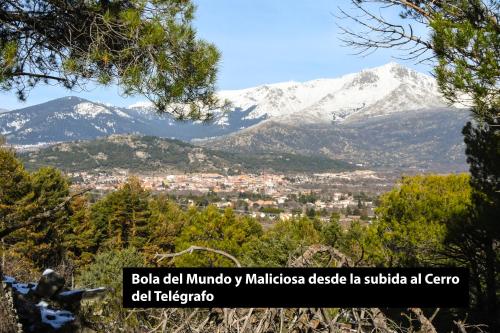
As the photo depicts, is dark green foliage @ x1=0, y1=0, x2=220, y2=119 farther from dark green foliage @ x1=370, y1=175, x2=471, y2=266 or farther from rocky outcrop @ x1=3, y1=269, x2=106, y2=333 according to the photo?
dark green foliage @ x1=370, y1=175, x2=471, y2=266

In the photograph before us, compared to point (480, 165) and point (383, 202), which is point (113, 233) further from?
point (480, 165)

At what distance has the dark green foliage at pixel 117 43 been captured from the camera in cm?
413

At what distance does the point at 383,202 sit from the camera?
58.3 ft

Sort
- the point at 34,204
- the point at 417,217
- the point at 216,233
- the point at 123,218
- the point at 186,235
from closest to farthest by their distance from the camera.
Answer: the point at 417,217
the point at 34,204
the point at 216,233
the point at 186,235
the point at 123,218

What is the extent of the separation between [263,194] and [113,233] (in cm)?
11828

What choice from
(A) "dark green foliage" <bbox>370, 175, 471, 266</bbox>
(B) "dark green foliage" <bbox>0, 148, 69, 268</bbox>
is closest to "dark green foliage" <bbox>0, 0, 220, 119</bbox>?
(A) "dark green foliage" <bbox>370, 175, 471, 266</bbox>

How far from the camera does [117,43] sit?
4.34 meters

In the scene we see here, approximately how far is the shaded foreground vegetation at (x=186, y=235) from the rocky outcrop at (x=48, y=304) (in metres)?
0.27

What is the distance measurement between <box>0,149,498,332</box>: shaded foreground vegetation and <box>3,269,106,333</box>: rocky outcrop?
0.88ft

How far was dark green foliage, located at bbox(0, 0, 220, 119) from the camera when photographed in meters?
4.13

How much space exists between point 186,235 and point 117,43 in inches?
879

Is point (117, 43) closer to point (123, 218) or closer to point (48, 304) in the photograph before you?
point (48, 304)

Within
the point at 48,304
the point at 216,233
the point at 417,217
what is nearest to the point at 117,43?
the point at 48,304

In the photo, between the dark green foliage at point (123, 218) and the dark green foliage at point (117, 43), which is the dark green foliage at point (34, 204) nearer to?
the dark green foliage at point (123, 218)
